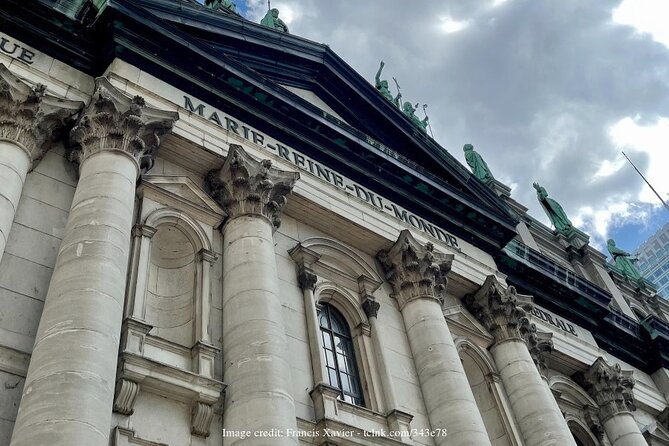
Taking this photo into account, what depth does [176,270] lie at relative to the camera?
51.2 feet

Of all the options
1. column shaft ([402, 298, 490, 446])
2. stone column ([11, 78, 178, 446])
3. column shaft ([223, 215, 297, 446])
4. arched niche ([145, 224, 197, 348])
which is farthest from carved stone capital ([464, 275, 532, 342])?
stone column ([11, 78, 178, 446])

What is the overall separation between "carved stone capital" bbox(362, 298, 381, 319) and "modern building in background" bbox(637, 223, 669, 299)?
10767 cm

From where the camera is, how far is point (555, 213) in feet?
127

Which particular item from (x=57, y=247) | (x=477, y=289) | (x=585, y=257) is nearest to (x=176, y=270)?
(x=57, y=247)

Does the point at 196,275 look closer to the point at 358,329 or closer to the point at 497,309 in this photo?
the point at 358,329

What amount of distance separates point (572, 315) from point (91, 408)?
839 inches

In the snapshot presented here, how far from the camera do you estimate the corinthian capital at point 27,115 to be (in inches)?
565


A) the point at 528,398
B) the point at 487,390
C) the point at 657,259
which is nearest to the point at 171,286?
the point at 487,390

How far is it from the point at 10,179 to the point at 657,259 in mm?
125617

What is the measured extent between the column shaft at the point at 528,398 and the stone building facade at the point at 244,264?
2.5 inches

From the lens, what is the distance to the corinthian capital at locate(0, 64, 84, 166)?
14359 millimetres

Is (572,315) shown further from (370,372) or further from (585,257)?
(370,372)

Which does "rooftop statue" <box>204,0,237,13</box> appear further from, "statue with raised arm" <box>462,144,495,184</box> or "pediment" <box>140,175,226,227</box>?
"statue with raised arm" <box>462,144,495,184</box>

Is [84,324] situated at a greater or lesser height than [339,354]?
lesser
